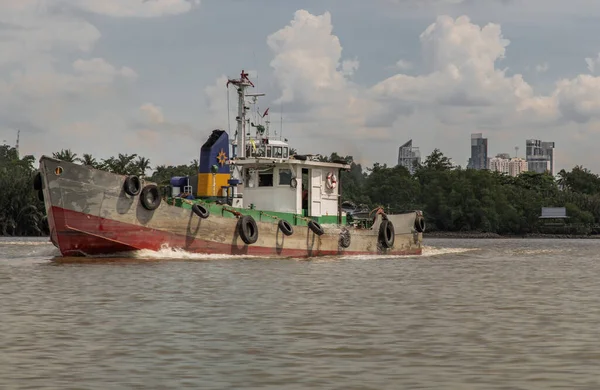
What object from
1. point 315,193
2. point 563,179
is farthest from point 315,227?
point 563,179

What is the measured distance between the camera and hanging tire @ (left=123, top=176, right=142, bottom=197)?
2983 centimetres

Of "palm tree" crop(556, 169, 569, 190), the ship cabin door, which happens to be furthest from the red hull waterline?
"palm tree" crop(556, 169, 569, 190)

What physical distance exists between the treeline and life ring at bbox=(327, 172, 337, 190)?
78.2 m

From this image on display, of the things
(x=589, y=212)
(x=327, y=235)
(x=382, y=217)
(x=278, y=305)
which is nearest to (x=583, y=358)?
(x=278, y=305)

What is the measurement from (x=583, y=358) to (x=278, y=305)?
24.6 ft

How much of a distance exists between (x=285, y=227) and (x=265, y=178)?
135 inches

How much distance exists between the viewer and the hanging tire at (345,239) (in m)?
37.4

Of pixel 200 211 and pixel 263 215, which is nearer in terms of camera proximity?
pixel 200 211

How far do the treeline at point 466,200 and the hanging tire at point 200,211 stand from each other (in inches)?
3365

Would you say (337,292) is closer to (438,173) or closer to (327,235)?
(327,235)

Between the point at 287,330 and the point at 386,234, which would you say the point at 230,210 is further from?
the point at 287,330

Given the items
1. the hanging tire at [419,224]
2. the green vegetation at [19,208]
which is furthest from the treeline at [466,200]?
the hanging tire at [419,224]

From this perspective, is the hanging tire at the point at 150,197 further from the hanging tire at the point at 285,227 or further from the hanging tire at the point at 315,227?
the hanging tire at the point at 315,227

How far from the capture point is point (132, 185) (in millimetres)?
29969
